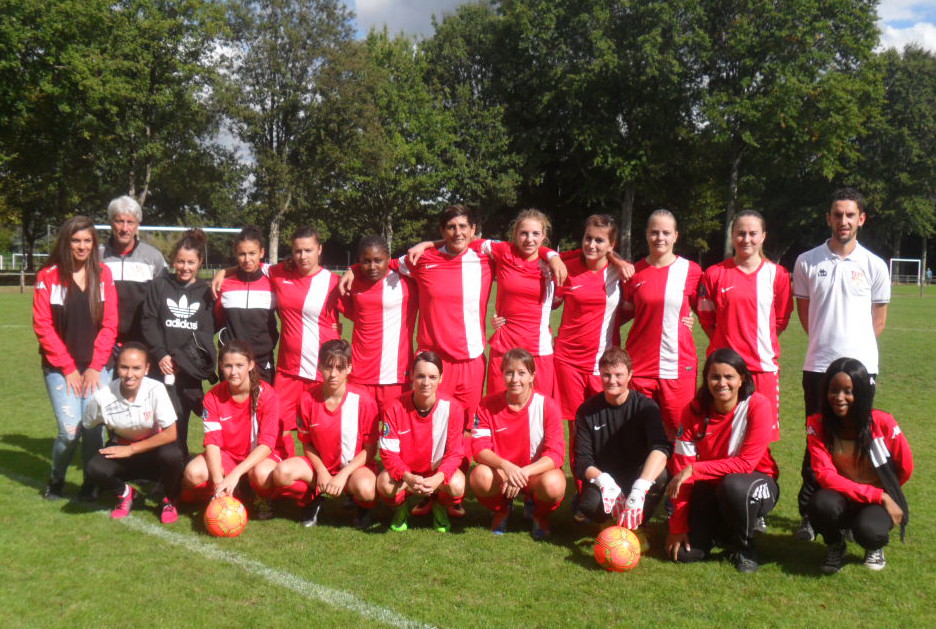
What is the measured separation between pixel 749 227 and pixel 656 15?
29.0 m

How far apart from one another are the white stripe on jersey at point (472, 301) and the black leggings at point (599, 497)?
45.0 inches

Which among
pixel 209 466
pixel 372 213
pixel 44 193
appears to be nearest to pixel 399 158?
pixel 372 213

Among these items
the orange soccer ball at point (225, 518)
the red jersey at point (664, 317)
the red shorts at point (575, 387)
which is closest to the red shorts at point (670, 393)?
the red jersey at point (664, 317)

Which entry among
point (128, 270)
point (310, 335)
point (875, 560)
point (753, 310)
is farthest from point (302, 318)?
point (875, 560)

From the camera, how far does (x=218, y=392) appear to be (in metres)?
4.54

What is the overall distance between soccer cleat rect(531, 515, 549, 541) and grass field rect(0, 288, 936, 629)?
5 cm

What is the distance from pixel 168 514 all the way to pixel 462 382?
1.93m

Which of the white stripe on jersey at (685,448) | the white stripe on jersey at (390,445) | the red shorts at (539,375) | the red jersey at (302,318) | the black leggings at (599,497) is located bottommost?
the black leggings at (599,497)

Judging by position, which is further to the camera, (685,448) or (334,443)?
(334,443)

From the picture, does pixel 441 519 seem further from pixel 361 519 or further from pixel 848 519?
pixel 848 519

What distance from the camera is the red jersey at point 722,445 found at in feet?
12.7

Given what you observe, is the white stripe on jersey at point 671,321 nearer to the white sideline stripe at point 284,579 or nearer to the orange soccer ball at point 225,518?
the white sideline stripe at point 284,579

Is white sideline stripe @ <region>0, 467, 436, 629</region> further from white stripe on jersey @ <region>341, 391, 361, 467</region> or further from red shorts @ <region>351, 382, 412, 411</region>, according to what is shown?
red shorts @ <region>351, 382, 412, 411</region>

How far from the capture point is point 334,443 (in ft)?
14.7
